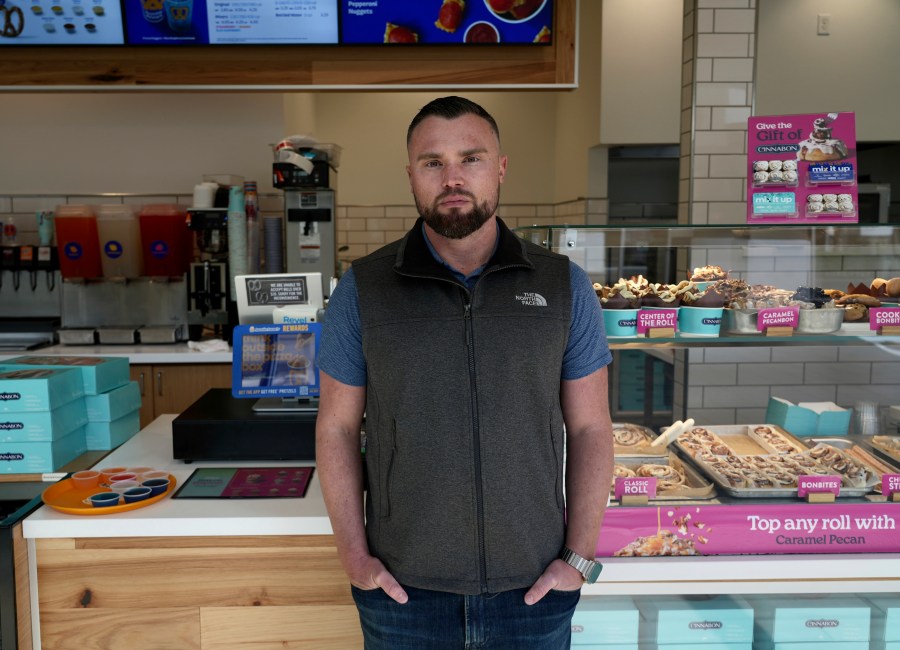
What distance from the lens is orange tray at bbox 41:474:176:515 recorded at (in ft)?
6.18

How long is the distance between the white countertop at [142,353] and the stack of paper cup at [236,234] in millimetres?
410

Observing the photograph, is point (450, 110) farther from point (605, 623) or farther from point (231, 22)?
point (231, 22)

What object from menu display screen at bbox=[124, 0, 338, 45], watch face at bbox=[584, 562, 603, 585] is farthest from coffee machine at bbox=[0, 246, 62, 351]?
watch face at bbox=[584, 562, 603, 585]

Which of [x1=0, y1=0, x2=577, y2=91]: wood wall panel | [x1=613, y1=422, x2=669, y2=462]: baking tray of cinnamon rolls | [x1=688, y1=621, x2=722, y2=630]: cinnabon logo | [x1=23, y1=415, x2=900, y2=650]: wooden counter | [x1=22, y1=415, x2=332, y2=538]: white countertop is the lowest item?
[x1=688, y1=621, x2=722, y2=630]: cinnabon logo

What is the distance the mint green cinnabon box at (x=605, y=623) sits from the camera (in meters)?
2.06

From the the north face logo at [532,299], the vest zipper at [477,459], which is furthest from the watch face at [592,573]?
the the north face logo at [532,299]

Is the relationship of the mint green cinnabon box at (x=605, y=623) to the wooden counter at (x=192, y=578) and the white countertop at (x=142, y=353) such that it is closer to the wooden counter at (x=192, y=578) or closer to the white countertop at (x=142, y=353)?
the wooden counter at (x=192, y=578)

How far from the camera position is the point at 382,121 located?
6637 millimetres

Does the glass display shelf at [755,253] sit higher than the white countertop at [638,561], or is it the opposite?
the glass display shelf at [755,253]

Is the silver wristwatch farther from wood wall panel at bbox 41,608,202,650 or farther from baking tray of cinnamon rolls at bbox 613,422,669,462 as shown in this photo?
wood wall panel at bbox 41,608,202,650

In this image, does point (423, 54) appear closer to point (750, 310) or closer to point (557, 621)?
point (750, 310)

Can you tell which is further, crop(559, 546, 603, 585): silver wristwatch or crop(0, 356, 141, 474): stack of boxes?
crop(0, 356, 141, 474): stack of boxes

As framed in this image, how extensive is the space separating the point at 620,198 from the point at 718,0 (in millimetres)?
2799

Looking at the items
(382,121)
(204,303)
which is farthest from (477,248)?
(382,121)
